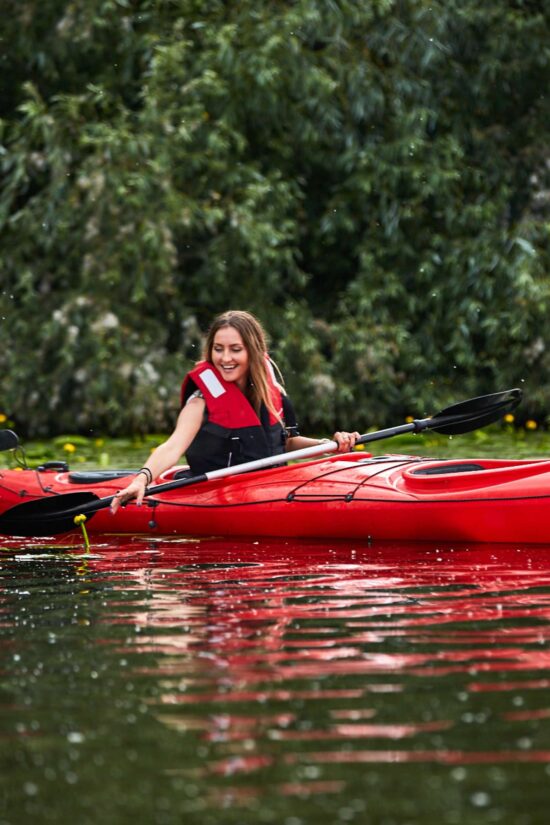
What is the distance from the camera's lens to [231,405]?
22.0ft

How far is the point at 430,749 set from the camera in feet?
9.98

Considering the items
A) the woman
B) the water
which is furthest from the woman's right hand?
the water

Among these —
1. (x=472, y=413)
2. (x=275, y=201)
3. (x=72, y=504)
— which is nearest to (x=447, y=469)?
(x=472, y=413)

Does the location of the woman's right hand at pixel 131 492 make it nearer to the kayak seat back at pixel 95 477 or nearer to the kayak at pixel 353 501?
the kayak at pixel 353 501

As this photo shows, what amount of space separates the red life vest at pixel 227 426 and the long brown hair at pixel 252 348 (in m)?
0.05

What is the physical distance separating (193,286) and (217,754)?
9.58 meters

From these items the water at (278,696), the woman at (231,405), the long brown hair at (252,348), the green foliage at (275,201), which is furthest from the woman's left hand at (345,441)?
the green foliage at (275,201)

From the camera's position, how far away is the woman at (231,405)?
21.7ft

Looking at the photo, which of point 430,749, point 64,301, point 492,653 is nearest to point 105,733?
point 430,749

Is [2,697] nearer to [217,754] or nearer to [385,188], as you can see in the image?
[217,754]

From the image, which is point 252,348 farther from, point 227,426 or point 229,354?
point 227,426

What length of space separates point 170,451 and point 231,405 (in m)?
0.42

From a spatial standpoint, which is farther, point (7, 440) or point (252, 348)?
point (7, 440)

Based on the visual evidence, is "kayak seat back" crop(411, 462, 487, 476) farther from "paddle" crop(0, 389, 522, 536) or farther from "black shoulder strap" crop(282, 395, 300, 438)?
"black shoulder strap" crop(282, 395, 300, 438)
